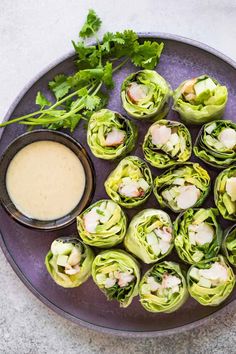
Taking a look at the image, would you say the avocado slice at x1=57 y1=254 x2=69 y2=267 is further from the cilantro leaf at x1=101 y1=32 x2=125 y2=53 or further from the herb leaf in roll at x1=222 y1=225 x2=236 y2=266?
the cilantro leaf at x1=101 y1=32 x2=125 y2=53

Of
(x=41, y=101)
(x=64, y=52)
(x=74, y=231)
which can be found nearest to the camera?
(x=41, y=101)

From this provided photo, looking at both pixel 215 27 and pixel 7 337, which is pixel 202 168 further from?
pixel 7 337

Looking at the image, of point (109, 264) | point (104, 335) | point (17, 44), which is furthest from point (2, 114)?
point (104, 335)

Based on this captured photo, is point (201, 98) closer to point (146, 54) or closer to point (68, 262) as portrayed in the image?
point (146, 54)

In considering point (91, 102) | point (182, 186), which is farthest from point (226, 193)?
point (91, 102)

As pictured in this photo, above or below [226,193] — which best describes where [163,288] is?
below

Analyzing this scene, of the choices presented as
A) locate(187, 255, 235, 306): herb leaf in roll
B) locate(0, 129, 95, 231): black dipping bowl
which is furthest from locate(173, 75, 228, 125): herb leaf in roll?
locate(187, 255, 235, 306): herb leaf in roll

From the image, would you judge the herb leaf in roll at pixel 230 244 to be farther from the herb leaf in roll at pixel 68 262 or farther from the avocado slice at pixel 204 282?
the herb leaf in roll at pixel 68 262
